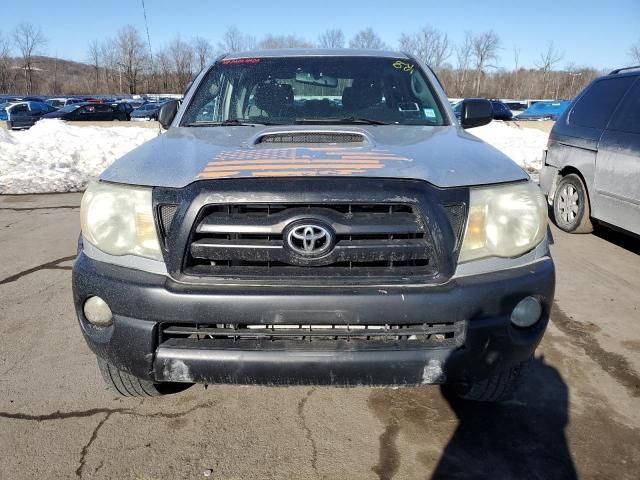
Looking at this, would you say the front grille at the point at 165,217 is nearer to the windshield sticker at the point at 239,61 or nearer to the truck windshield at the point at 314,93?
the truck windshield at the point at 314,93

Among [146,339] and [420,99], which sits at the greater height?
[420,99]

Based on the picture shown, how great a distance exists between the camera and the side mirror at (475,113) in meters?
3.55

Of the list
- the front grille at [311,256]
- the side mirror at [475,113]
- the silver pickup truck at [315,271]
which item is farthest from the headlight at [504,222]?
the side mirror at [475,113]

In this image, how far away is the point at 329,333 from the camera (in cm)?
206

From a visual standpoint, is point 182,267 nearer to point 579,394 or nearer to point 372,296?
point 372,296

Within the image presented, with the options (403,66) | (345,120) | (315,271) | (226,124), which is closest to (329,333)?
(315,271)

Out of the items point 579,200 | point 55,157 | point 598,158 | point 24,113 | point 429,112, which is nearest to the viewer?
point 429,112

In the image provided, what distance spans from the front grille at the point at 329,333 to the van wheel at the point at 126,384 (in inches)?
23.7

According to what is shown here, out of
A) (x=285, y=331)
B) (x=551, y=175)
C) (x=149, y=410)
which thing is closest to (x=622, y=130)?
(x=551, y=175)

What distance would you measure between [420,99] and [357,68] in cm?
50

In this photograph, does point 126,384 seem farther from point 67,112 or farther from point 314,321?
point 67,112

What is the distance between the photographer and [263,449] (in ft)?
7.86

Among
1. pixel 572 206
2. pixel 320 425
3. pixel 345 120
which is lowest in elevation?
pixel 320 425

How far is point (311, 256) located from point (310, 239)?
7 centimetres
